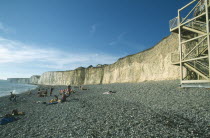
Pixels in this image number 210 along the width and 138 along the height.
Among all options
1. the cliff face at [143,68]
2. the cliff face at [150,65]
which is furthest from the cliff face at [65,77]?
the cliff face at [150,65]

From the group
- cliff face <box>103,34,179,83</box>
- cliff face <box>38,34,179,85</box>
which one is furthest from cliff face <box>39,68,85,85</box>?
cliff face <box>103,34,179,83</box>

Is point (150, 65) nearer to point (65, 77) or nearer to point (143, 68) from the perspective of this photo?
point (143, 68)

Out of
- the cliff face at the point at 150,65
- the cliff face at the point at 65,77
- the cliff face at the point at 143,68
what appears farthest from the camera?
the cliff face at the point at 65,77

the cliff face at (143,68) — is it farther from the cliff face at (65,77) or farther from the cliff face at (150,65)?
the cliff face at (65,77)

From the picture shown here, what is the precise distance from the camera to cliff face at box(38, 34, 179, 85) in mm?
29766

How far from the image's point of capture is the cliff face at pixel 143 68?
97.7ft

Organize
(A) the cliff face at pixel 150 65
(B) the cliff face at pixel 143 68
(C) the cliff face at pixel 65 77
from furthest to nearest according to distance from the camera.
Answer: (C) the cliff face at pixel 65 77 → (B) the cliff face at pixel 143 68 → (A) the cliff face at pixel 150 65

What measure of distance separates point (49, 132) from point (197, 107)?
9026 mm

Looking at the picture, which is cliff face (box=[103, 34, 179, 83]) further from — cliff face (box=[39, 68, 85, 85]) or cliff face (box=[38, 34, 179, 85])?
cliff face (box=[39, 68, 85, 85])

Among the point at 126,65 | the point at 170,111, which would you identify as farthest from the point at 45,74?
the point at 170,111

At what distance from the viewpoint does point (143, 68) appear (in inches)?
1492

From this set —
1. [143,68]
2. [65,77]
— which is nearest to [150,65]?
[143,68]

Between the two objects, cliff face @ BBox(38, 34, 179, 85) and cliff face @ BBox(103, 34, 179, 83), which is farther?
cliff face @ BBox(38, 34, 179, 85)

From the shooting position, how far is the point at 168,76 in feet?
92.6
